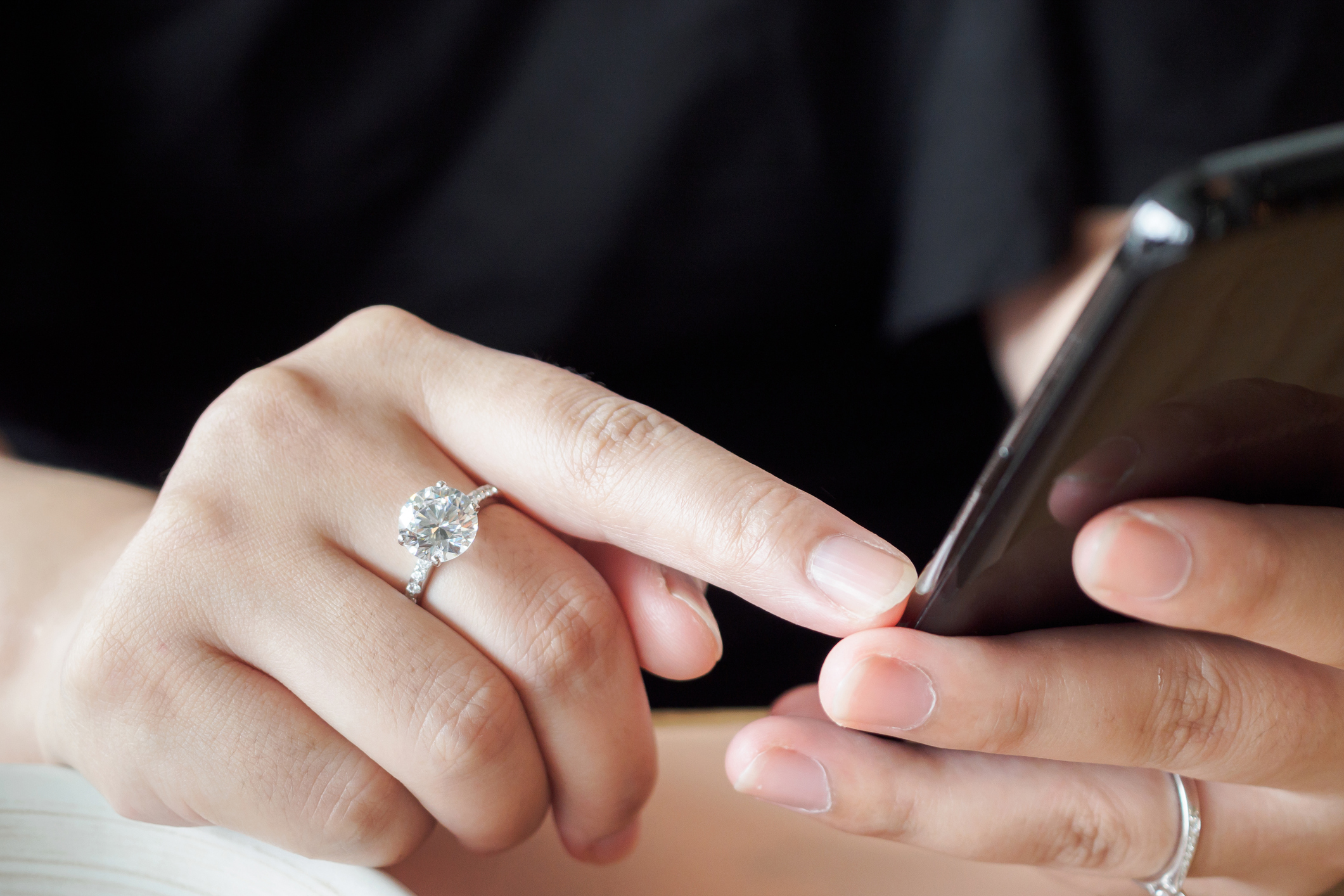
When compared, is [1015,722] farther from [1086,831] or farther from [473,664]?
[473,664]

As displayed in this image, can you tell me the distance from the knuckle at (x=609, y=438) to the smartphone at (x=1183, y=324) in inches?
4.3

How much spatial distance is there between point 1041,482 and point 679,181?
1.63 ft

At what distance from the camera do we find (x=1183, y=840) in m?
0.37

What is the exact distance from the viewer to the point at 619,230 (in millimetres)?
698

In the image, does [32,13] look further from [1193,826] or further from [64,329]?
[1193,826]

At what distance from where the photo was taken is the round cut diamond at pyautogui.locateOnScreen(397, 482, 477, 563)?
33 centimetres

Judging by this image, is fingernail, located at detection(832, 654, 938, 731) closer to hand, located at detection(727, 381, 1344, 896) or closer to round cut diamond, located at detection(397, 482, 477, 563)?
hand, located at detection(727, 381, 1344, 896)

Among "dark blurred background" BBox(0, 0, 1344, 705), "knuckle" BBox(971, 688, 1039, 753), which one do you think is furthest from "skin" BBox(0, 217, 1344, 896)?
"dark blurred background" BBox(0, 0, 1344, 705)

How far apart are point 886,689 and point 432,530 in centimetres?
17

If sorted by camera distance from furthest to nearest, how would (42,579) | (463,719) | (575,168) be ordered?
(575,168), (42,579), (463,719)

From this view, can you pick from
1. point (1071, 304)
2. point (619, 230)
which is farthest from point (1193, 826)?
point (619, 230)

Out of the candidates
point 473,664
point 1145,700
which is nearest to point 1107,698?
point 1145,700

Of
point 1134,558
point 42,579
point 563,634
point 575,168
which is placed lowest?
point 42,579

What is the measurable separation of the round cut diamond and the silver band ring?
0.30m
